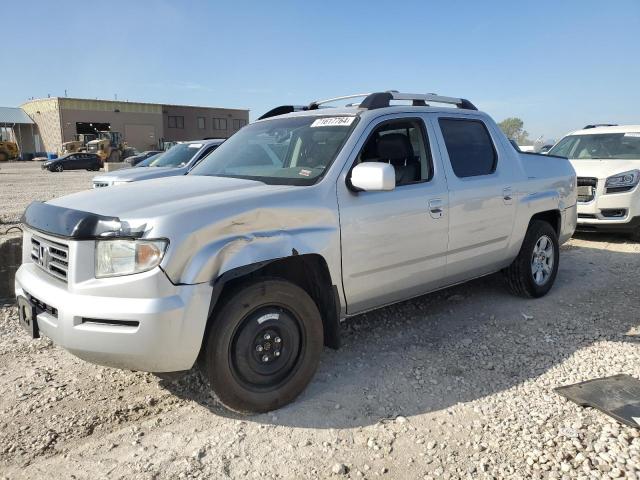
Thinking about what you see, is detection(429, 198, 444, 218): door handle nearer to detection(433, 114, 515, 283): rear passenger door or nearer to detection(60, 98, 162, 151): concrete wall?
detection(433, 114, 515, 283): rear passenger door

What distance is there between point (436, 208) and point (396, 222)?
1.57 ft

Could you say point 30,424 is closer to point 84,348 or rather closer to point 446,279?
point 84,348

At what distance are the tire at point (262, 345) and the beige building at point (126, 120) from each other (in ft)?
202

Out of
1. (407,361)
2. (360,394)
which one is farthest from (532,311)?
(360,394)

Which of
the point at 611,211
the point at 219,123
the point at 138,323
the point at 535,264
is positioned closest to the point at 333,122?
the point at 138,323

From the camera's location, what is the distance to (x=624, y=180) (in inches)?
312

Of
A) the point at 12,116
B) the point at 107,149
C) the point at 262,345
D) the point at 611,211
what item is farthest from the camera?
the point at 12,116

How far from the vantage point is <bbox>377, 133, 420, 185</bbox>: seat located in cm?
394

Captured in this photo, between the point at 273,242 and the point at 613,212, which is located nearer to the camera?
the point at 273,242

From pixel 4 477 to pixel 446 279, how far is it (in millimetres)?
3279

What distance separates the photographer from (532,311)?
4996 mm

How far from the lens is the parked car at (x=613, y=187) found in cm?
789

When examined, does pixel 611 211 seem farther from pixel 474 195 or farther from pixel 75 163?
pixel 75 163

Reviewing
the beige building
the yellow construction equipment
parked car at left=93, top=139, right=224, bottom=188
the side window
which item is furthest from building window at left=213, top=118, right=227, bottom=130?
the side window
